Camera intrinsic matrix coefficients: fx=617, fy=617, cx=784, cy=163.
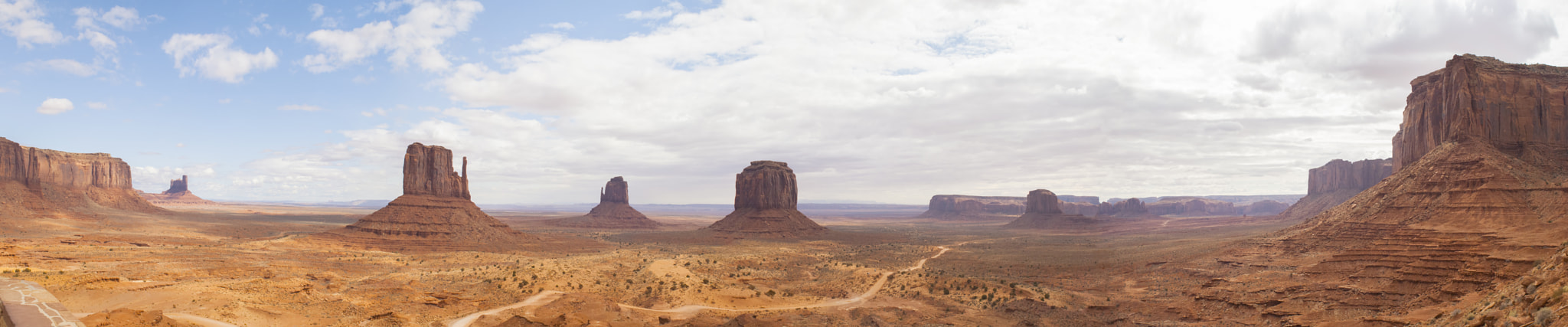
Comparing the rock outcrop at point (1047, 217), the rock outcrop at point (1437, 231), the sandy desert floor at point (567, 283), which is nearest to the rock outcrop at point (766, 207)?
the sandy desert floor at point (567, 283)

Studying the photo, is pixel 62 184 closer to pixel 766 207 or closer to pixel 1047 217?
pixel 766 207

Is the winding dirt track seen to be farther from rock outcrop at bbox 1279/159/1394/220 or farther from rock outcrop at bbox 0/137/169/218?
rock outcrop at bbox 1279/159/1394/220

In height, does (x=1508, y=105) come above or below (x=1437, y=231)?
above

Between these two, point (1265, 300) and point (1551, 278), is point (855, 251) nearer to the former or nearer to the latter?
point (1265, 300)

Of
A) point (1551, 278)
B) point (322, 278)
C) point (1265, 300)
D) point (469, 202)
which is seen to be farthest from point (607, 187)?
point (1551, 278)

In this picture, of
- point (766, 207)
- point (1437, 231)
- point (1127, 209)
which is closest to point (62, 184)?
point (766, 207)

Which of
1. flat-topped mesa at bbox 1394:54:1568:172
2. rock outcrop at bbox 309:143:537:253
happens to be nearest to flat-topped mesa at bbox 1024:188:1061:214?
flat-topped mesa at bbox 1394:54:1568:172

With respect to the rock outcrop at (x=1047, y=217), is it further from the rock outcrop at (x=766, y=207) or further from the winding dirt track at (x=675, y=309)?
the winding dirt track at (x=675, y=309)
